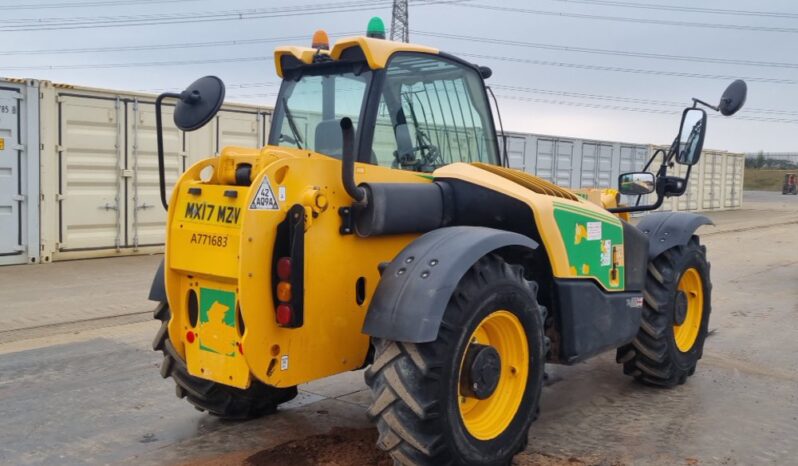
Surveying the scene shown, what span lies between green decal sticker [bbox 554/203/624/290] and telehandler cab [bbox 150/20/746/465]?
0.05 feet

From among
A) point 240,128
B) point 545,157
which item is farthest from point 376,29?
point 545,157

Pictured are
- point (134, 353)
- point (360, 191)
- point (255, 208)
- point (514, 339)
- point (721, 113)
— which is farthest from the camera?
point (134, 353)

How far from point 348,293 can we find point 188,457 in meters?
1.35

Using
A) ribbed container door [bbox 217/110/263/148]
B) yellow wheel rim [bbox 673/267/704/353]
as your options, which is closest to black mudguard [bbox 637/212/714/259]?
yellow wheel rim [bbox 673/267/704/353]

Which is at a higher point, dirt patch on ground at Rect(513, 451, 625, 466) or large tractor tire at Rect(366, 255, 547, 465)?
large tractor tire at Rect(366, 255, 547, 465)

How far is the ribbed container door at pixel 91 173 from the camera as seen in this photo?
1181 cm

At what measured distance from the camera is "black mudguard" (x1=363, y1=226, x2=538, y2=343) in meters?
3.53

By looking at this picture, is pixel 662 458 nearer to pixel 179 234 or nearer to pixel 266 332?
pixel 266 332

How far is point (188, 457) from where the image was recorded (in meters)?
4.29

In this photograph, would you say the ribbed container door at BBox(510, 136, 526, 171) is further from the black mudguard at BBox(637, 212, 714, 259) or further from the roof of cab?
the roof of cab

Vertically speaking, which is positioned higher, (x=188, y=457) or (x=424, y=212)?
(x=424, y=212)

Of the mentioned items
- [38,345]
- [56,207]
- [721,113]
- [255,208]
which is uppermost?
[721,113]

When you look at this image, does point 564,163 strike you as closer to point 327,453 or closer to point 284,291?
point 327,453

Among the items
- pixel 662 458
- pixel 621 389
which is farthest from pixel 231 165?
pixel 621 389
